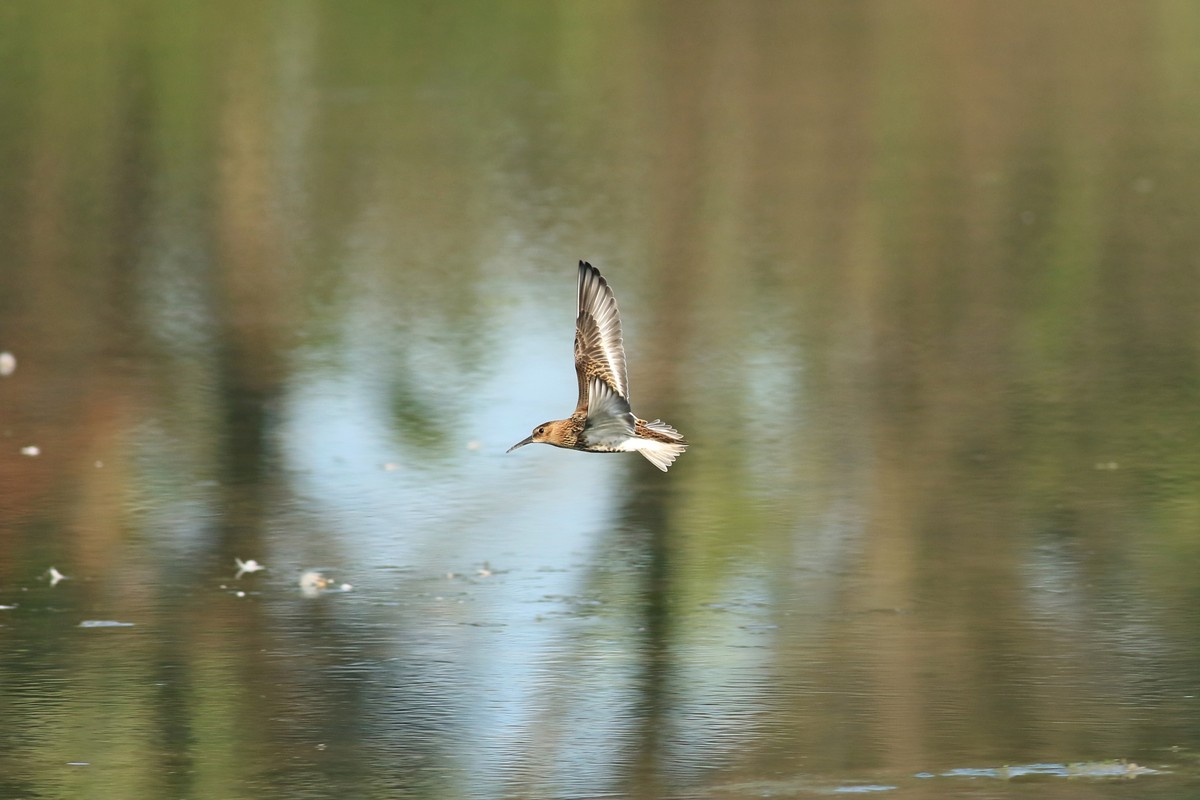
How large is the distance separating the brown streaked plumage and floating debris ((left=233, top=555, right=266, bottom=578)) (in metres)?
1.41

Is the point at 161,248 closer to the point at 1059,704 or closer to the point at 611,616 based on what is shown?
the point at 611,616

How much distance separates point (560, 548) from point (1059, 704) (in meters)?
2.44

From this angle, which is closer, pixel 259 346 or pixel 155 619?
pixel 155 619

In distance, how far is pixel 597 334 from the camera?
24.2 feet

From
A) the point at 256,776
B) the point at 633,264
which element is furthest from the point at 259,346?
the point at 256,776

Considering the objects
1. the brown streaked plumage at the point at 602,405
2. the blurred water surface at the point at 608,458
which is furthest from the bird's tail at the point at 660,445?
the blurred water surface at the point at 608,458

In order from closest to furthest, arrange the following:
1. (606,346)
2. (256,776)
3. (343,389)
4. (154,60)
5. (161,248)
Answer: (256,776) → (606,346) → (343,389) → (161,248) → (154,60)

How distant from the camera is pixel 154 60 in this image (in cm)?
2553

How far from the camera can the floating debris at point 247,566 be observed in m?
8.12

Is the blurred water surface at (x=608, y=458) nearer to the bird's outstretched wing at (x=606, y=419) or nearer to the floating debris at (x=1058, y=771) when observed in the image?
the floating debris at (x=1058, y=771)

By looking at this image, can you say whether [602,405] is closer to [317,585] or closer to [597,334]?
[597,334]

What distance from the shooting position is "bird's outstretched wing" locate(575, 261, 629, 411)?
24.1 ft

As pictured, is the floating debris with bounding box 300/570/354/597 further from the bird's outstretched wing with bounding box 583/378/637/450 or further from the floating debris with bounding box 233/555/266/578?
the bird's outstretched wing with bounding box 583/378/637/450

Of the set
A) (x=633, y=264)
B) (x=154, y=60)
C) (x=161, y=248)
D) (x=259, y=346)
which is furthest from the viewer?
(x=154, y=60)
